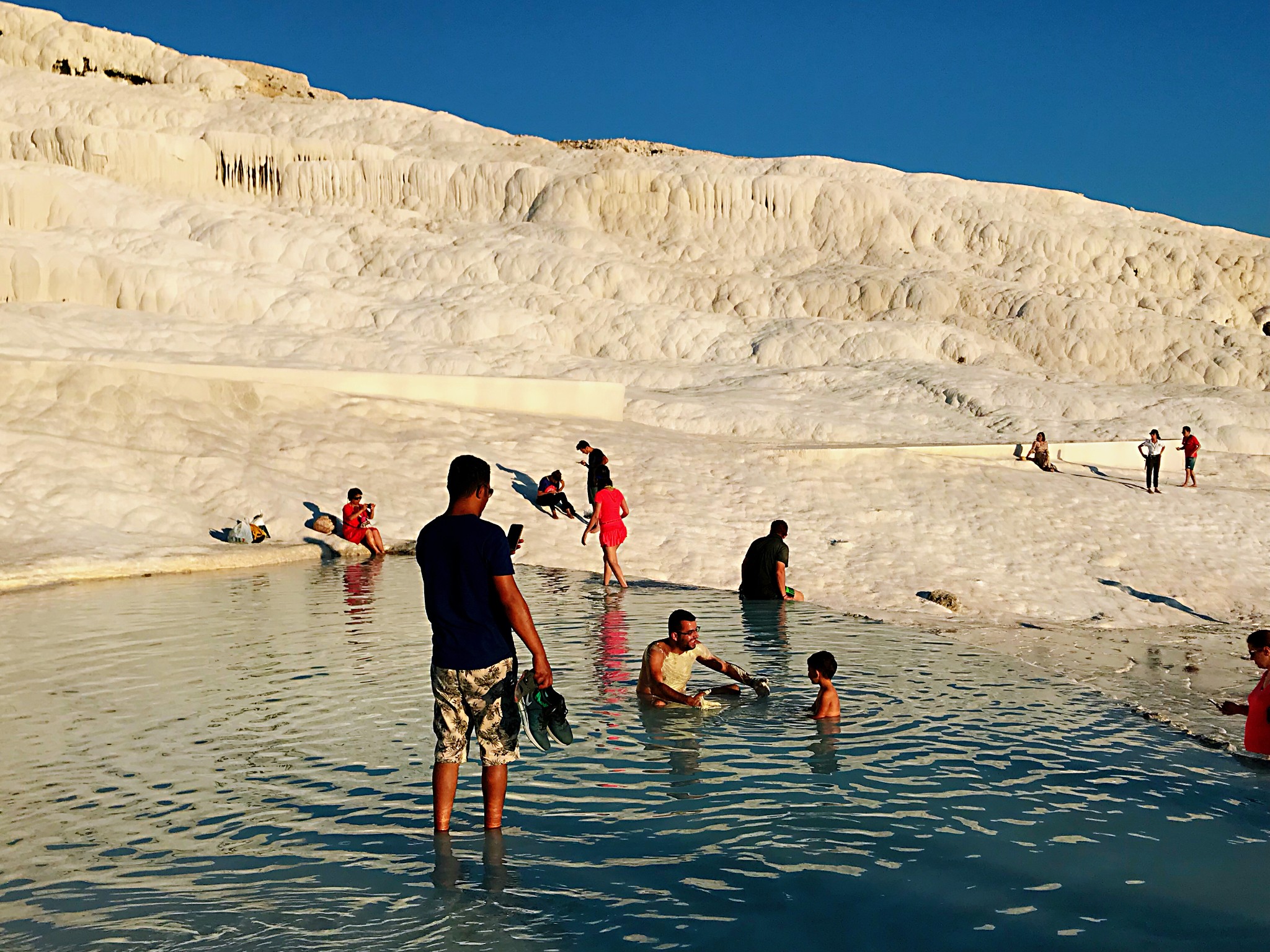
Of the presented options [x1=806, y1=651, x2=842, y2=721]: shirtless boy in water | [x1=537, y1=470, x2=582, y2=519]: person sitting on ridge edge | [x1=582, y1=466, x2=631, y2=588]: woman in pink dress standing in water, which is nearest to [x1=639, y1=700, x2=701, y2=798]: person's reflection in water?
[x1=806, y1=651, x2=842, y2=721]: shirtless boy in water

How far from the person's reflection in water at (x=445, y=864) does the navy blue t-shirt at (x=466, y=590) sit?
862mm

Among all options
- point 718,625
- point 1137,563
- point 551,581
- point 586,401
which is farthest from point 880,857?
point 586,401

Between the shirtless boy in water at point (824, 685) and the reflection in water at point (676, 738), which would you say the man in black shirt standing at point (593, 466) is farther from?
the shirtless boy in water at point (824, 685)

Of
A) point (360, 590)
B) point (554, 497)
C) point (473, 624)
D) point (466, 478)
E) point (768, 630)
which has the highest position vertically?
point (554, 497)

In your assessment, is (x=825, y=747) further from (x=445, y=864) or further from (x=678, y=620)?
(x=445, y=864)

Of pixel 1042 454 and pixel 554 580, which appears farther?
pixel 1042 454

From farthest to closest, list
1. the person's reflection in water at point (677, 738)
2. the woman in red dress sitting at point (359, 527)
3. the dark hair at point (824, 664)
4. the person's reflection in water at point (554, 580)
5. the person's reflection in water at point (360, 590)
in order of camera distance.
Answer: the woman in red dress sitting at point (359, 527), the person's reflection in water at point (554, 580), the person's reflection in water at point (360, 590), the dark hair at point (824, 664), the person's reflection in water at point (677, 738)

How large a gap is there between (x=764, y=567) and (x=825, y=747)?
5554 mm

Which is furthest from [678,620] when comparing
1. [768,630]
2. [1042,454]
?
A: [1042,454]

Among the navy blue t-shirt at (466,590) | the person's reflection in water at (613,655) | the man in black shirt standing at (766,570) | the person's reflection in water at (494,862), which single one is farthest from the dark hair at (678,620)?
the man in black shirt standing at (766,570)

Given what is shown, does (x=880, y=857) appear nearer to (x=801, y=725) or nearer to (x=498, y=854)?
(x=498, y=854)

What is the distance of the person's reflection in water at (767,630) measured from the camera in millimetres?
10211

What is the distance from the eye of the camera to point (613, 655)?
32.2 feet

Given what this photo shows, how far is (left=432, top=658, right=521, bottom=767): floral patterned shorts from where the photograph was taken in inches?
196
